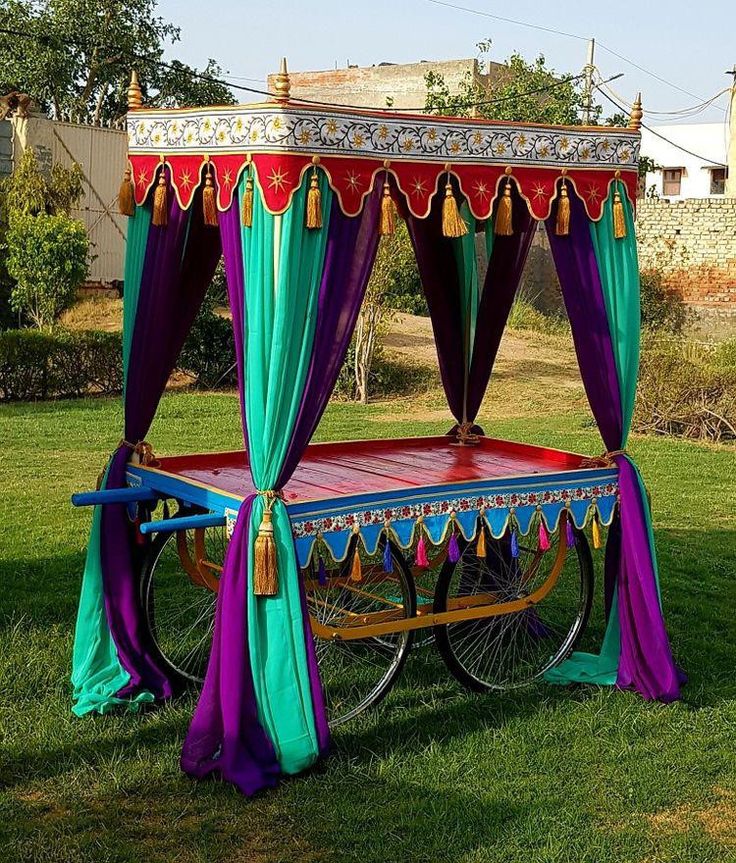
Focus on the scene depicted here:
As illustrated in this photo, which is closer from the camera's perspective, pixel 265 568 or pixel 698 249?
pixel 265 568

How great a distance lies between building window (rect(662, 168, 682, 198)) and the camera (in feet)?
120

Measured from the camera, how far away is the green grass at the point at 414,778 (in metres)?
3.75

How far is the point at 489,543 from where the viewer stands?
5.63m

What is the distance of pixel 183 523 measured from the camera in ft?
14.5

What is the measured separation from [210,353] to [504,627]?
34.3 feet

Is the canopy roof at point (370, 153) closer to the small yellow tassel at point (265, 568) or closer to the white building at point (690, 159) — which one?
the small yellow tassel at point (265, 568)

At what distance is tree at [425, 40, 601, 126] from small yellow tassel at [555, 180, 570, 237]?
48.8ft

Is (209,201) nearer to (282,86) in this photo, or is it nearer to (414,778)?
(282,86)

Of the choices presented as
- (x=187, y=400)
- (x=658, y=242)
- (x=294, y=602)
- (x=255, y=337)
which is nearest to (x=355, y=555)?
(x=294, y=602)

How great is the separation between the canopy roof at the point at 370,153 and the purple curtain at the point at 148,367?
31 centimetres

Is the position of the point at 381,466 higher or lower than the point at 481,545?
higher

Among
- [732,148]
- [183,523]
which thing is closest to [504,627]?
[183,523]

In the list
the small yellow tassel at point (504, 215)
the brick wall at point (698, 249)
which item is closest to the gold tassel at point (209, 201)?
the small yellow tassel at point (504, 215)

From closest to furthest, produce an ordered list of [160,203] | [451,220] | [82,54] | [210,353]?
[451,220] < [160,203] < [210,353] < [82,54]
